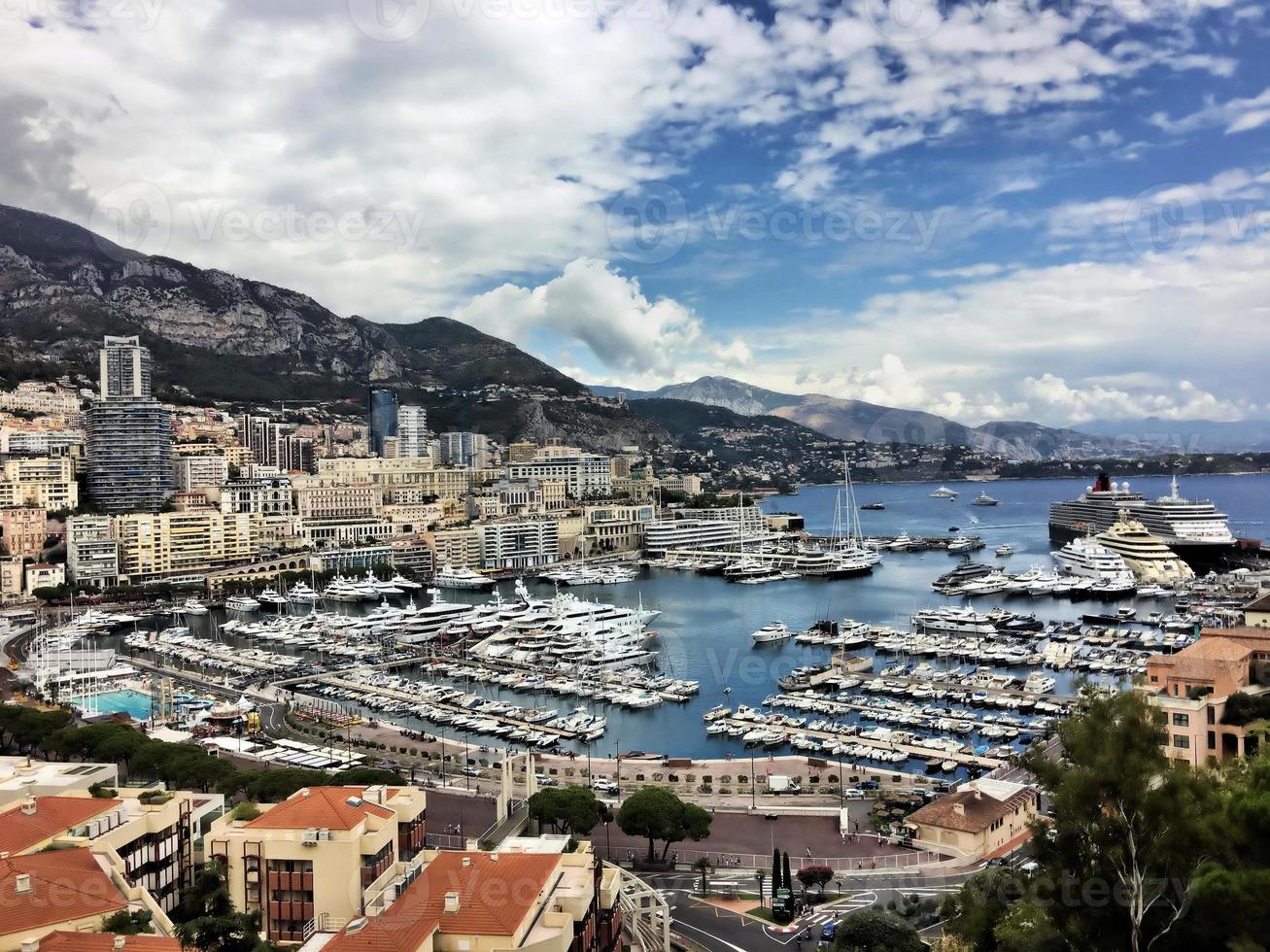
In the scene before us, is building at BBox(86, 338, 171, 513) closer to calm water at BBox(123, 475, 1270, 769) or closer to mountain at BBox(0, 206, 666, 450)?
calm water at BBox(123, 475, 1270, 769)

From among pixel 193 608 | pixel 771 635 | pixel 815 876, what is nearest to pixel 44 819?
pixel 815 876

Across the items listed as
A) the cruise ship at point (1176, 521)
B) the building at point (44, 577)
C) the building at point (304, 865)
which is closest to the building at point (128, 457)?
the building at point (44, 577)

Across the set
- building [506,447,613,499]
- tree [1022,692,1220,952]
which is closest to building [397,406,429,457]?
building [506,447,613,499]

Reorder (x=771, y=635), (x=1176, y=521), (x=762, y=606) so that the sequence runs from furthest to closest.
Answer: (x=1176, y=521), (x=762, y=606), (x=771, y=635)

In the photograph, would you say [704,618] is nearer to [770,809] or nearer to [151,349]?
[770,809]

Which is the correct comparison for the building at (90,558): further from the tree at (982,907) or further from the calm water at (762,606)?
the tree at (982,907)

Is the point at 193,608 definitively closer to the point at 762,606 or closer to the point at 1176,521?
the point at 762,606
